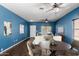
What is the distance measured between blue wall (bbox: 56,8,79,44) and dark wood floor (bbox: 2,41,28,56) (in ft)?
2.26

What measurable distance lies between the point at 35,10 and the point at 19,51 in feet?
2.39

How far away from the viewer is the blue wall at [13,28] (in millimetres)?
1745

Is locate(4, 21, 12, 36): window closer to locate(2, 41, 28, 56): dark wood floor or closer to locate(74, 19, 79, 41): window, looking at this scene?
locate(2, 41, 28, 56): dark wood floor

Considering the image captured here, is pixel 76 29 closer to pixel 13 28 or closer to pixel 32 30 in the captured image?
pixel 32 30

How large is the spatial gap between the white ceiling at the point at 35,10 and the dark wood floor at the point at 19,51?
1.55 feet

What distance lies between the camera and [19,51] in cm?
182

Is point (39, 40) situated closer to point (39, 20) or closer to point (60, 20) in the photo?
point (39, 20)

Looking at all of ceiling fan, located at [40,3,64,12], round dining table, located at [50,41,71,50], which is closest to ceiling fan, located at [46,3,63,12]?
ceiling fan, located at [40,3,64,12]

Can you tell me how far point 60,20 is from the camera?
192 centimetres

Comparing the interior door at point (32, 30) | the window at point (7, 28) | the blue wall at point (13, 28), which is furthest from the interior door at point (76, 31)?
the window at point (7, 28)

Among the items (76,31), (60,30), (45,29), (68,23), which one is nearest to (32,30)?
(45,29)

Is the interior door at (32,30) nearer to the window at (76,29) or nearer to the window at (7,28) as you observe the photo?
the window at (7,28)

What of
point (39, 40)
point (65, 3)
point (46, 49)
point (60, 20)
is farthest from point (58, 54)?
point (65, 3)

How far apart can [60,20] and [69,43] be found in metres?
0.42
